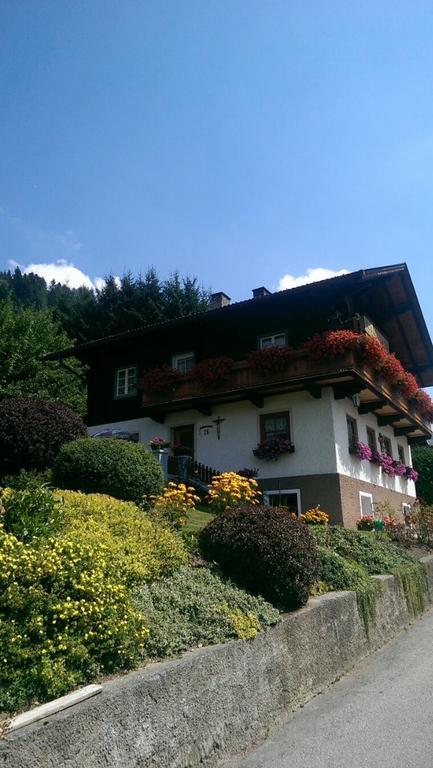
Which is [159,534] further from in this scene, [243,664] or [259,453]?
[259,453]

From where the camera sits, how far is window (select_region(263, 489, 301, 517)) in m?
17.6

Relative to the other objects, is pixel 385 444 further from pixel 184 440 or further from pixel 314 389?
pixel 184 440

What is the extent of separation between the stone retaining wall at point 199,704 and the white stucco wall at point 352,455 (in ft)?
35.3

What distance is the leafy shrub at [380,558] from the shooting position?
9914 millimetres

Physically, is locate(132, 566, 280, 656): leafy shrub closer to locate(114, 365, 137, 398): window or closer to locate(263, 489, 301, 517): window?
locate(263, 489, 301, 517): window

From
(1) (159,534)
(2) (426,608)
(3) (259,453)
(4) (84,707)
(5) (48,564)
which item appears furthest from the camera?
(3) (259,453)

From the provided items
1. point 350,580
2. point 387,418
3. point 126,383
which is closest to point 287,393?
point 387,418

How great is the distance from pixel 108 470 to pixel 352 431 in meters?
10.7

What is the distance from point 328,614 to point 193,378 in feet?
43.8

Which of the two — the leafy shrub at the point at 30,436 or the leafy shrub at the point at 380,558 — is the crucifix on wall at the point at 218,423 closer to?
the leafy shrub at the point at 30,436

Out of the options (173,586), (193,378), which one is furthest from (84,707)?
(193,378)

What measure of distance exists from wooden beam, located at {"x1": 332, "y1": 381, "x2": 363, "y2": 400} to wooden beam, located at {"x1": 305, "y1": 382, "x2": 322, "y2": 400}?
46 centimetres

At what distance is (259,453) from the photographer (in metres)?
18.4

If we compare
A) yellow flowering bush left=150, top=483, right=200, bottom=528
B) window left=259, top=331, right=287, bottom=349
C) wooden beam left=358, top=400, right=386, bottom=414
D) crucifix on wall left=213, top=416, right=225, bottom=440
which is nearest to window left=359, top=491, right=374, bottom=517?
wooden beam left=358, top=400, right=386, bottom=414
